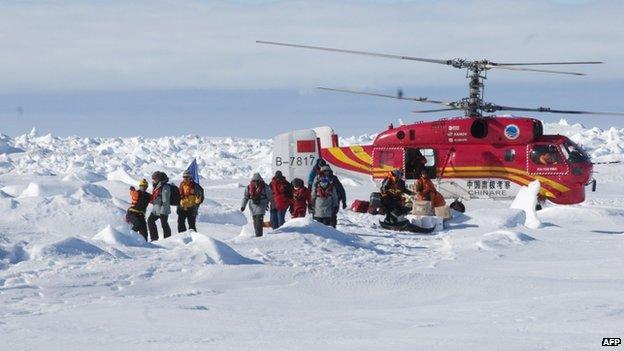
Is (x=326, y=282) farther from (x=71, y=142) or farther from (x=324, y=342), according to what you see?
(x=71, y=142)

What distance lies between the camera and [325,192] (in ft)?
49.6

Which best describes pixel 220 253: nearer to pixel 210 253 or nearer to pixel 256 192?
pixel 210 253

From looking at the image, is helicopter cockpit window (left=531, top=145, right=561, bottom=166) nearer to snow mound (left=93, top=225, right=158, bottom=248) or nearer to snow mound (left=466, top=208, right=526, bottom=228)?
snow mound (left=466, top=208, right=526, bottom=228)

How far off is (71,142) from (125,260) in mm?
136529

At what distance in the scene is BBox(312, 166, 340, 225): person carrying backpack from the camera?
593 inches

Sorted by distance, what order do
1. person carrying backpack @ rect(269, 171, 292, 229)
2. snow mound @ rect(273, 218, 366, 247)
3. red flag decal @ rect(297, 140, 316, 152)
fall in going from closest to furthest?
snow mound @ rect(273, 218, 366, 247) < person carrying backpack @ rect(269, 171, 292, 229) < red flag decal @ rect(297, 140, 316, 152)

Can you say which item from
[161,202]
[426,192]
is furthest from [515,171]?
[161,202]

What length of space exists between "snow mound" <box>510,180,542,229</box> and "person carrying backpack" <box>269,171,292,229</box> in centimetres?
461

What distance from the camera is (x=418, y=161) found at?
66.4 feet

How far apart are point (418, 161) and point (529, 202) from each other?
2.91m

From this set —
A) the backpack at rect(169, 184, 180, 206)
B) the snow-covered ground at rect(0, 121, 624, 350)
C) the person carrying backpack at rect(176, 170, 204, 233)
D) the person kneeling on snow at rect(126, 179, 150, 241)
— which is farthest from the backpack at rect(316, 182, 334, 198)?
the person kneeling on snow at rect(126, 179, 150, 241)

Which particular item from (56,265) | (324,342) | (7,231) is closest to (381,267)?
(56,265)

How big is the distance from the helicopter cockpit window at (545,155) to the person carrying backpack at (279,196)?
6.93 meters

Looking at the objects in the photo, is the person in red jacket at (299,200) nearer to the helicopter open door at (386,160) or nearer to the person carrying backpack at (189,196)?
the person carrying backpack at (189,196)
